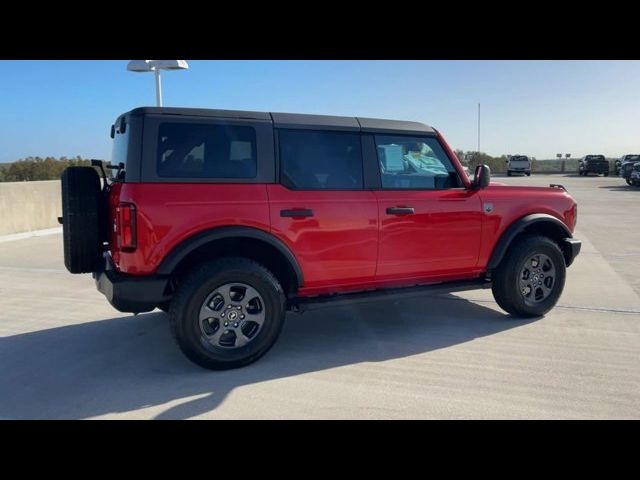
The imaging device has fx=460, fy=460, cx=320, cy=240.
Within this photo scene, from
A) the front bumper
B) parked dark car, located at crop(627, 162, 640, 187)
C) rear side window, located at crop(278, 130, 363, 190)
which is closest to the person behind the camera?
rear side window, located at crop(278, 130, 363, 190)

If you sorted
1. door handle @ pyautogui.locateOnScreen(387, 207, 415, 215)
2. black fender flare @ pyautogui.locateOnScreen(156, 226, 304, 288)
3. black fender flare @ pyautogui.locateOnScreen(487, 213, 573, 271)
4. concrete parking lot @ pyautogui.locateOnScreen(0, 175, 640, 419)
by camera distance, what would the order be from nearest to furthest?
concrete parking lot @ pyautogui.locateOnScreen(0, 175, 640, 419) < black fender flare @ pyautogui.locateOnScreen(156, 226, 304, 288) < door handle @ pyautogui.locateOnScreen(387, 207, 415, 215) < black fender flare @ pyautogui.locateOnScreen(487, 213, 573, 271)

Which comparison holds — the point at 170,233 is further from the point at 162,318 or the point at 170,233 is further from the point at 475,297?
the point at 475,297

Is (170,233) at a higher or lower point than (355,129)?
lower

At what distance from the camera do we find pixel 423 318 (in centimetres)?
482

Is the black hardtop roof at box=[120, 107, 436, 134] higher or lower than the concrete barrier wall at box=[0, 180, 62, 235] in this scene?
higher

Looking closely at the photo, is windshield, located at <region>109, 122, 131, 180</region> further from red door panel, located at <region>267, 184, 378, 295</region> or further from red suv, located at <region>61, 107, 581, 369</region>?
red door panel, located at <region>267, 184, 378, 295</region>

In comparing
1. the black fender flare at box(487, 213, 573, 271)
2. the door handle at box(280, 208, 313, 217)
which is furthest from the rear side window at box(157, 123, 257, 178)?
the black fender flare at box(487, 213, 573, 271)

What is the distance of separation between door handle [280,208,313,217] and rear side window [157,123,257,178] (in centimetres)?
39

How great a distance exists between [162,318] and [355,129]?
110 inches

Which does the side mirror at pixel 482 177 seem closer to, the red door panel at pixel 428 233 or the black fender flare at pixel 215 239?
the red door panel at pixel 428 233

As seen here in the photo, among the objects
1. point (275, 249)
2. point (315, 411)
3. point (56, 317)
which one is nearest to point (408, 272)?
point (275, 249)

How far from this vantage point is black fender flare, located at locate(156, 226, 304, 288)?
336 cm

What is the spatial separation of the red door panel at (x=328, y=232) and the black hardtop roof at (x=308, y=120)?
0.58 m

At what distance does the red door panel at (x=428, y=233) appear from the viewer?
4090mm
